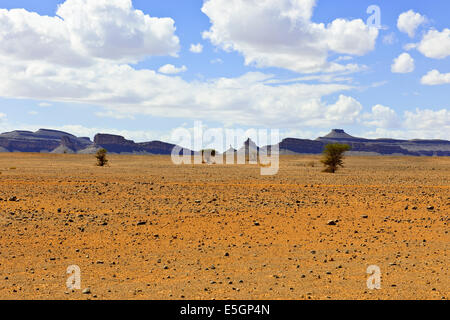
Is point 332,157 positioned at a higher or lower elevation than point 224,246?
higher

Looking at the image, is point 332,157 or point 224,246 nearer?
point 224,246

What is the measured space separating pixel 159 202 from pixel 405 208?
369 inches

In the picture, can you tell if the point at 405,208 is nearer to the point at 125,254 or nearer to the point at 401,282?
the point at 401,282

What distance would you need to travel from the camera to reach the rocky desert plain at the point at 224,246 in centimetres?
831

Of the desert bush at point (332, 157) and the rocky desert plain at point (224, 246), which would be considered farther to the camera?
the desert bush at point (332, 157)

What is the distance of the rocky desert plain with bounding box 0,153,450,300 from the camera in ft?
27.3

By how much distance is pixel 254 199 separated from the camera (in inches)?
753

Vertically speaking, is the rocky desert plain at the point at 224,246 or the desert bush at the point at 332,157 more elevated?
the desert bush at the point at 332,157

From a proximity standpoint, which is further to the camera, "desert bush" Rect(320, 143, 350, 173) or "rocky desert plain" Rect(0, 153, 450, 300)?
"desert bush" Rect(320, 143, 350, 173)

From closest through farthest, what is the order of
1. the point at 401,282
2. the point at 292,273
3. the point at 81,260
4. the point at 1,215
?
the point at 401,282 → the point at 292,273 → the point at 81,260 → the point at 1,215

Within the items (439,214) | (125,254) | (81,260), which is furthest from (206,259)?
(439,214)

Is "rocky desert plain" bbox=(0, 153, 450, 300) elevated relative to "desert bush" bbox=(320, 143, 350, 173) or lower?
lower

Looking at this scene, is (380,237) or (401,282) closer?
(401,282)

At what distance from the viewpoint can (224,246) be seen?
456 inches
